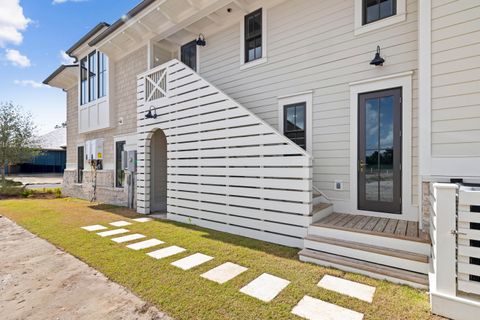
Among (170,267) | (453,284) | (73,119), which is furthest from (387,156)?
(73,119)

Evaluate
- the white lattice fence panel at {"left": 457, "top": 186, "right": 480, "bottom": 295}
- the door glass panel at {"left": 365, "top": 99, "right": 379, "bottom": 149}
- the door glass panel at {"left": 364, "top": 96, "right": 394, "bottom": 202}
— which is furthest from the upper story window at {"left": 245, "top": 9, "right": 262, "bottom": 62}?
the white lattice fence panel at {"left": 457, "top": 186, "right": 480, "bottom": 295}

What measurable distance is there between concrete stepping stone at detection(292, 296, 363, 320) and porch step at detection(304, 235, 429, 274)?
110 cm

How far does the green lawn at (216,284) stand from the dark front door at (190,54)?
5.47m

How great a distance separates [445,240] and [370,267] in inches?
41.1

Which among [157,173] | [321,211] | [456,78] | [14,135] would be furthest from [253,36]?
[14,135]

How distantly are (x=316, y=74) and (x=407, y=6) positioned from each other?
1.80m

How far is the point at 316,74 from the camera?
5.05m

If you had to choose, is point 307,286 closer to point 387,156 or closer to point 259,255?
point 259,255

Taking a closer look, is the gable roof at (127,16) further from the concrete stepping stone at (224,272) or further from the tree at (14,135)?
the tree at (14,135)

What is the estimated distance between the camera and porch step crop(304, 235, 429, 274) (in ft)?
9.37

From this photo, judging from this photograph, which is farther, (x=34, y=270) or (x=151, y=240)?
(x=151, y=240)

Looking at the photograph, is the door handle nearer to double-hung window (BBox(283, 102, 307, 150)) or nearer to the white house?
the white house

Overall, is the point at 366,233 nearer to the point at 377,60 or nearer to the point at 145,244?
the point at 377,60

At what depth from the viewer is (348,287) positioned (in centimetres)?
275
